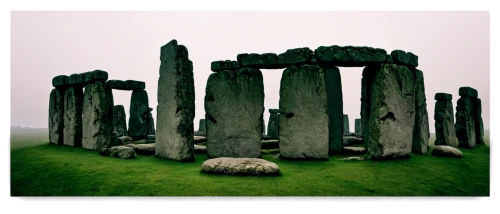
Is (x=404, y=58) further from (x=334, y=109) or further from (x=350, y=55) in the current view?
(x=334, y=109)

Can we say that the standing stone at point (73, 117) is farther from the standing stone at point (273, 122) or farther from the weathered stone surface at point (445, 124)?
the weathered stone surface at point (445, 124)

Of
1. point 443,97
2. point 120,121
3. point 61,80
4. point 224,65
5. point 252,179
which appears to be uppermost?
point 224,65

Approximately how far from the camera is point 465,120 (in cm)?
1082

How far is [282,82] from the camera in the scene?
7.91 m

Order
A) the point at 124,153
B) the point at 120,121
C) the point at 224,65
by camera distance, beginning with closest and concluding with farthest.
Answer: the point at 124,153, the point at 224,65, the point at 120,121

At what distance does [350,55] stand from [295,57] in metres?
1.24

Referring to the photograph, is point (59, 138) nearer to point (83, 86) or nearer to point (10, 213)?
point (83, 86)

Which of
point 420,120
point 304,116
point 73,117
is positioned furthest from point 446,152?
point 73,117

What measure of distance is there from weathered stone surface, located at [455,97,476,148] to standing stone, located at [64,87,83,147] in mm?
11844

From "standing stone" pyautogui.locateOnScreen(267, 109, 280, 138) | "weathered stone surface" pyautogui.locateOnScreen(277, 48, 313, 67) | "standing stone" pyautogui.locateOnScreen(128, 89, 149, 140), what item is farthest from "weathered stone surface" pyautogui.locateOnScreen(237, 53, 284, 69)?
"standing stone" pyautogui.locateOnScreen(267, 109, 280, 138)

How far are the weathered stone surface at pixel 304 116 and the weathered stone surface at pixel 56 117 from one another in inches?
296

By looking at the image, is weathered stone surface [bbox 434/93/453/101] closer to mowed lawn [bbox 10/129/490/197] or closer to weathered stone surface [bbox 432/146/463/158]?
weathered stone surface [bbox 432/146/463/158]

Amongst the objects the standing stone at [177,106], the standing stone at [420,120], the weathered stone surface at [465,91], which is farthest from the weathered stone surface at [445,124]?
the standing stone at [177,106]

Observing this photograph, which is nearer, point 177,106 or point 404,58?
point 177,106
